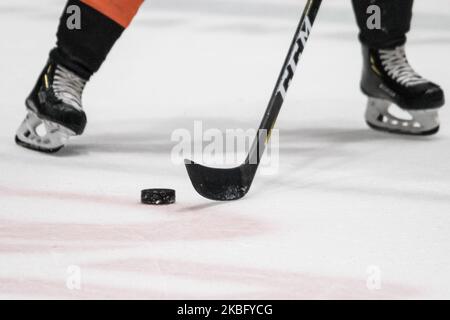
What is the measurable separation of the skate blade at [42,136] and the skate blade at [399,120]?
82 cm

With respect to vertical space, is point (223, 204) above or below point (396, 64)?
below

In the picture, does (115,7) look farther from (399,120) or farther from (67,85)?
(399,120)

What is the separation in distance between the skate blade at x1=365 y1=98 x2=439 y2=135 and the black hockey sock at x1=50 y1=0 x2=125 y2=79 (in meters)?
0.79

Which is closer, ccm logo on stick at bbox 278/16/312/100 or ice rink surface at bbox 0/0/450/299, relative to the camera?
ice rink surface at bbox 0/0/450/299

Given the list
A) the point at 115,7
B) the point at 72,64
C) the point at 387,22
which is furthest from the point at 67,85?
the point at 387,22

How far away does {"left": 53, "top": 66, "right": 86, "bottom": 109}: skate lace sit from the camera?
2.77 m

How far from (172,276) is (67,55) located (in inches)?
42.2

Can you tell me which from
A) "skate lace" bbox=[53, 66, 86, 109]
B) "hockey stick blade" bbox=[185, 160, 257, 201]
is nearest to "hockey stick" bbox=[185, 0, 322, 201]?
"hockey stick blade" bbox=[185, 160, 257, 201]

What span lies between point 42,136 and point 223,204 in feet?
2.15

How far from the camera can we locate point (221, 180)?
2336mm

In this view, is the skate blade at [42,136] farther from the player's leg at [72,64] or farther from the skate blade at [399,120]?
the skate blade at [399,120]

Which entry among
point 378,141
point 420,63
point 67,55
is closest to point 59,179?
point 67,55

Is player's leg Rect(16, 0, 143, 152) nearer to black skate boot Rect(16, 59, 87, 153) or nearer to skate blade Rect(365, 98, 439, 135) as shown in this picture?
black skate boot Rect(16, 59, 87, 153)

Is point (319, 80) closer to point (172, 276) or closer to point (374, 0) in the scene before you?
point (374, 0)
